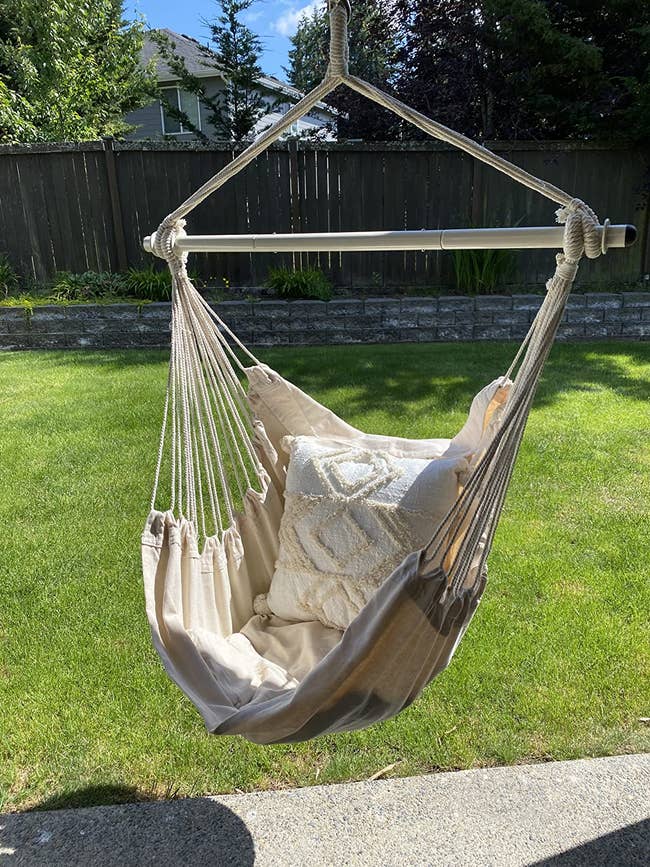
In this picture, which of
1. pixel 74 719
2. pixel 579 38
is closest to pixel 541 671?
pixel 74 719

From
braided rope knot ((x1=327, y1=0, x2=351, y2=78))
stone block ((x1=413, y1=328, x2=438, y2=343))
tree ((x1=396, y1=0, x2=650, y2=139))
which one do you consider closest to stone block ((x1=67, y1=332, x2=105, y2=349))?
stone block ((x1=413, y1=328, x2=438, y2=343))

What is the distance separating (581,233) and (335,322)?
12.3 feet

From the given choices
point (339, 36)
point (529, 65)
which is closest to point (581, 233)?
point (339, 36)

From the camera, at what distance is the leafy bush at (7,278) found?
17.0 ft

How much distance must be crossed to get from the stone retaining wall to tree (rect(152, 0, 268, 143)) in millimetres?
3786

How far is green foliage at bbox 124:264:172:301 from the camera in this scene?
493cm

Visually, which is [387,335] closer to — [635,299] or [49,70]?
[635,299]

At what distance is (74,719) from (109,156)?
188 inches

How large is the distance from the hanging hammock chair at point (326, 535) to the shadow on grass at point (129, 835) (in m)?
0.29

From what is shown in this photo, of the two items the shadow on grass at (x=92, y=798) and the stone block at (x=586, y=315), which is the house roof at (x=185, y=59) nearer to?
the stone block at (x=586, y=315)

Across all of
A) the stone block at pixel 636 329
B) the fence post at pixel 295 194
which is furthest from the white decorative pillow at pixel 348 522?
the fence post at pixel 295 194

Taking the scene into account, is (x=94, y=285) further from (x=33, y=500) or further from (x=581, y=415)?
(x=581, y=415)

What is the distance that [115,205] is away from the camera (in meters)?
5.27

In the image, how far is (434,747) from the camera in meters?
1.38
